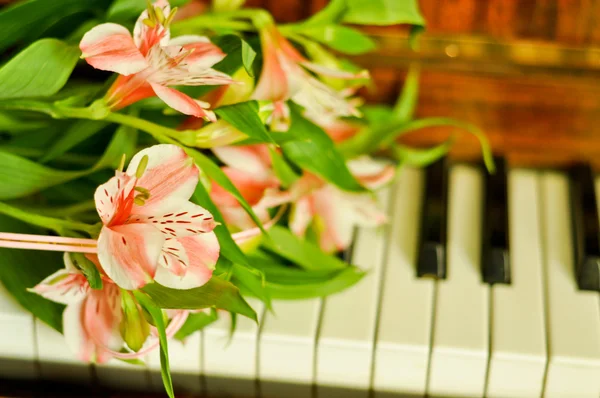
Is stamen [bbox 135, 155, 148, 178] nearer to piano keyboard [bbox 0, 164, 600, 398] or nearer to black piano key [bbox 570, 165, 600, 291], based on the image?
piano keyboard [bbox 0, 164, 600, 398]

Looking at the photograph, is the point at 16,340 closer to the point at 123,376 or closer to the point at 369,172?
the point at 123,376

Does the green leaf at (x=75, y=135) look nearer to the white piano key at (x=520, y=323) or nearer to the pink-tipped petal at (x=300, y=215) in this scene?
the pink-tipped petal at (x=300, y=215)

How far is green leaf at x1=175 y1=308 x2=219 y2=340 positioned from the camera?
2.48 feet

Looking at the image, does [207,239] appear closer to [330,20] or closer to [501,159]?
[330,20]

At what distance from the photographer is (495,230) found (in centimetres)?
92

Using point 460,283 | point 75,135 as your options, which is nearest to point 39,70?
point 75,135

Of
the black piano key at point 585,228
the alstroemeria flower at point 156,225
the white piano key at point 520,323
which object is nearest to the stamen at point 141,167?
the alstroemeria flower at point 156,225

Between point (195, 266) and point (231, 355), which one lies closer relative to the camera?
point (195, 266)

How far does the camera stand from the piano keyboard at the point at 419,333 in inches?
31.9

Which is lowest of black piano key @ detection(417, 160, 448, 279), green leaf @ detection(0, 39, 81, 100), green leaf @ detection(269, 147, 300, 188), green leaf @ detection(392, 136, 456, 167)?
black piano key @ detection(417, 160, 448, 279)

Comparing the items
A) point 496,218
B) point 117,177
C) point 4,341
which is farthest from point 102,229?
point 496,218

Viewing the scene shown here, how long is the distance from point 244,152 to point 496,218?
1.15 feet

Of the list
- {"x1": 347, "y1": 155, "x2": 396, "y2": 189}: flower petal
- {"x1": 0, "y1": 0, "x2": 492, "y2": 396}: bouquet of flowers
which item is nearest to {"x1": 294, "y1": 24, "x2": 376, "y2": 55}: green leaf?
{"x1": 0, "y1": 0, "x2": 492, "y2": 396}: bouquet of flowers

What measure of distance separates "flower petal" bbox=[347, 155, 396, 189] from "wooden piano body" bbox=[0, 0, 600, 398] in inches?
3.4
